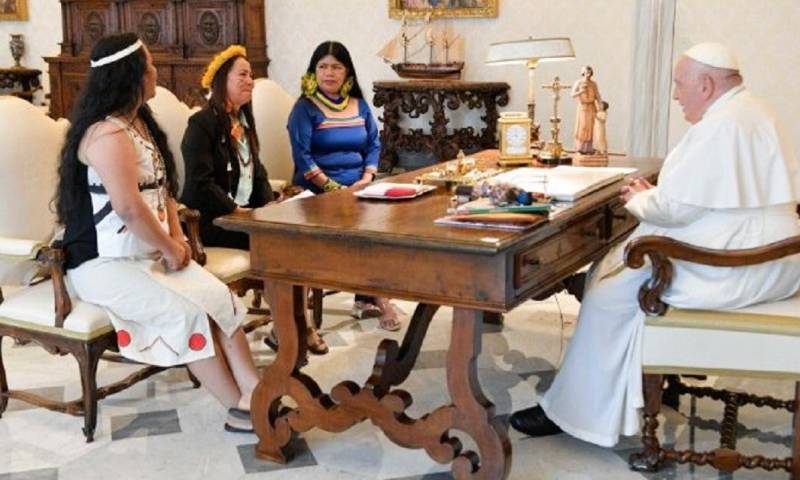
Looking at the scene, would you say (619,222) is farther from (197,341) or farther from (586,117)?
(197,341)

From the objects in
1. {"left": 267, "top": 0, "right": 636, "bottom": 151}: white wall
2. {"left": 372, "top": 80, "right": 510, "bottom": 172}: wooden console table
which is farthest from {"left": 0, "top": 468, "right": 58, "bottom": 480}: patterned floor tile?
{"left": 267, "top": 0, "right": 636, "bottom": 151}: white wall

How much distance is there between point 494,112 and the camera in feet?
24.1

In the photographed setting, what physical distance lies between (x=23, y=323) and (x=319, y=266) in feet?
3.84

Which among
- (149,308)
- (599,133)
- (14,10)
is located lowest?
(149,308)

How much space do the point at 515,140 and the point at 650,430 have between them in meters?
1.42

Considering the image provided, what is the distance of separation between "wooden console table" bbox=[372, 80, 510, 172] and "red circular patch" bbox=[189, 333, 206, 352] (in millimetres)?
4469

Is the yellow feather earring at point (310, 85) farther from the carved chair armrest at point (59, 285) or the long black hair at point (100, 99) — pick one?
the carved chair armrest at point (59, 285)

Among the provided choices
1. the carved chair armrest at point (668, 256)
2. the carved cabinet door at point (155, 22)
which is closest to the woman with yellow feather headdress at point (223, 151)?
the carved chair armrest at point (668, 256)

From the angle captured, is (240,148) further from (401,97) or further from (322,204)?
(401,97)

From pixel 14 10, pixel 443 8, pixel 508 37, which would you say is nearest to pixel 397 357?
pixel 508 37

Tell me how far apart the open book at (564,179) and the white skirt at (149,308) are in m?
1.10

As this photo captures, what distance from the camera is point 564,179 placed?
10.8 ft

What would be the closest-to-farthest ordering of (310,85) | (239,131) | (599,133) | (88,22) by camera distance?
(239,131) → (599,133) → (310,85) → (88,22)

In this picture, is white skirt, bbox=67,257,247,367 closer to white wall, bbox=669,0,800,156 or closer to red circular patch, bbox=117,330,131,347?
red circular patch, bbox=117,330,131,347
